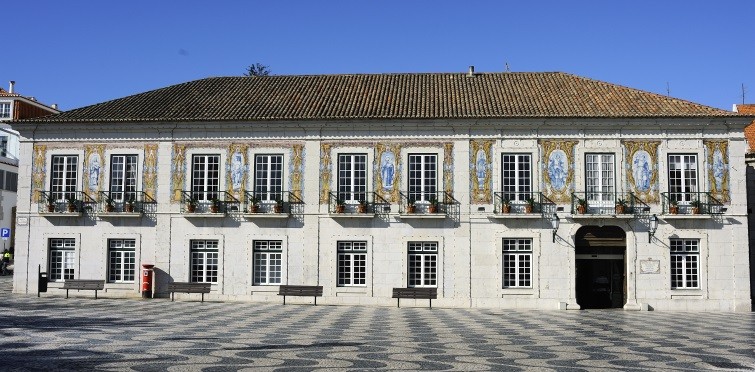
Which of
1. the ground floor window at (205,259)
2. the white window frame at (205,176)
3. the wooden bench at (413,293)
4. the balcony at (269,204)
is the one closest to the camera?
the wooden bench at (413,293)

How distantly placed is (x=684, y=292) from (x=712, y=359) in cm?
1471

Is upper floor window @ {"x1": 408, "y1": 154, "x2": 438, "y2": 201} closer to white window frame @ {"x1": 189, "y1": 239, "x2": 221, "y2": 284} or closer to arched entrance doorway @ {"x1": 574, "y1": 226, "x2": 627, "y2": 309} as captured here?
arched entrance doorway @ {"x1": 574, "y1": 226, "x2": 627, "y2": 309}

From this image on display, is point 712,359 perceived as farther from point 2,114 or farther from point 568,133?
point 2,114

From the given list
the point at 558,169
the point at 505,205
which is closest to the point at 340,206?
the point at 505,205

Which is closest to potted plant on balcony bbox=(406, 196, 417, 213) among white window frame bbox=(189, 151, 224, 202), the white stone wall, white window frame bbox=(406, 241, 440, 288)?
the white stone wall

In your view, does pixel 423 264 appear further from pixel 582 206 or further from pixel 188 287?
pixel 188 287

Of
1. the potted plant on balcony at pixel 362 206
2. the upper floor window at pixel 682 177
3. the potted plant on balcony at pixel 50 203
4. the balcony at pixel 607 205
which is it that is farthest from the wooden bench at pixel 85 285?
the upper floor window at pixel 682 177

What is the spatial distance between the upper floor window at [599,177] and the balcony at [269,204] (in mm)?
10278

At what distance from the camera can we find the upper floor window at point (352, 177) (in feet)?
95.5

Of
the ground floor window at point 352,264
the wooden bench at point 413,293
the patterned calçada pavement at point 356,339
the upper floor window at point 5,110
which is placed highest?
the upper floor window at point 5,110

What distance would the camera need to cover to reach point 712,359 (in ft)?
46.5

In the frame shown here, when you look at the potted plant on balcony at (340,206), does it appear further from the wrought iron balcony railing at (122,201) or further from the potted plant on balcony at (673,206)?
the potted plant on balcony at (673,206)

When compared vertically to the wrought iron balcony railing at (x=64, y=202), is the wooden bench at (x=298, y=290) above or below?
below

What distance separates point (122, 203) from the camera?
2995 cm
